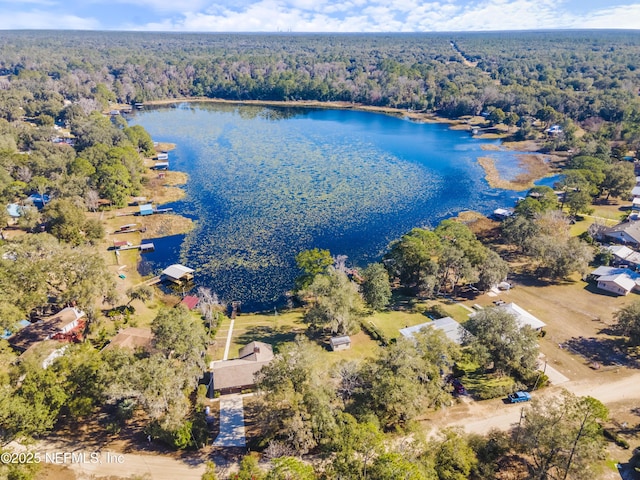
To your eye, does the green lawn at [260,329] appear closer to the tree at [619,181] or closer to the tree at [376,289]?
the tree at [376,289]

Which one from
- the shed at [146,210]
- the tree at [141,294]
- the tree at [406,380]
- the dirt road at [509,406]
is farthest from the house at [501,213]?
the shed at [146,210]

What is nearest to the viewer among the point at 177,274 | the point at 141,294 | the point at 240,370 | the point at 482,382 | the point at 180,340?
the point at 180,340

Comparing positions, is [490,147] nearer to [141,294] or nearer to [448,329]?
[448,329]

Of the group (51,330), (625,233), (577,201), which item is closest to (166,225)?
(51,330)

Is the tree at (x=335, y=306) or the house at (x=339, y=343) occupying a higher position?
the tree at (x=335, y=306)

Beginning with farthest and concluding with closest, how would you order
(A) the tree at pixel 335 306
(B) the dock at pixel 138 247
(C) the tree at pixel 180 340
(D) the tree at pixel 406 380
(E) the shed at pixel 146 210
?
(E) the shed at pixel 146 210
(B) the dock at pixel 138 247
(A) the tree at pixel 335 306
(C) the tree at pixel 180 340
(D) the tree at pixel 406 380

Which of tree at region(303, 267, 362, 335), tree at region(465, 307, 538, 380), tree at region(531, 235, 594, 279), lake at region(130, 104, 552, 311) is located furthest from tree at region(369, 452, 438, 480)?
tree at region(531, 235, 594, 279)
